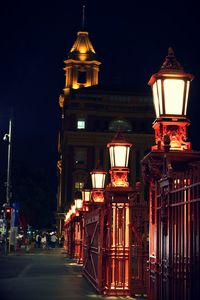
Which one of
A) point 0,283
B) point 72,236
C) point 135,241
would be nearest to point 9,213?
point 72,236

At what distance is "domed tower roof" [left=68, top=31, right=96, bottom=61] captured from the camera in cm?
10069

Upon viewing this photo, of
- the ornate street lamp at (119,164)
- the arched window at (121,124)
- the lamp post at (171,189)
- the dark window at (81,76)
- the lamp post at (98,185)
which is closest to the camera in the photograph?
the lamp post at (171,189)

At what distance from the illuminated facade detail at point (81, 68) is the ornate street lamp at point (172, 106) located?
90.2 m

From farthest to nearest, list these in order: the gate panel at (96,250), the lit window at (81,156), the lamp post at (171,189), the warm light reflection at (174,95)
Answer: the lit window at (81,156) < the gate panel at (96,250) < the warm light reflection at (174,95) < the lamp post at (171,189)

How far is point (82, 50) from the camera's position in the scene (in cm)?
10131

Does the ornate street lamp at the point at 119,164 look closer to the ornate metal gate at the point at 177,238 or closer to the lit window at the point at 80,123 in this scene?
the ornate metal gate at the point at 177,238

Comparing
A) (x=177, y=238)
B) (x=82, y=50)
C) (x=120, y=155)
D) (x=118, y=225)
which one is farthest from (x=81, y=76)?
(x=177, y=238)

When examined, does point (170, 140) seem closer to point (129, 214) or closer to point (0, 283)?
point (129, 214)

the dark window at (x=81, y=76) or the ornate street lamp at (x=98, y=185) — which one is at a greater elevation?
the dark window at (x=81, y=76)

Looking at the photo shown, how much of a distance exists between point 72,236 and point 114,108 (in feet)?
155

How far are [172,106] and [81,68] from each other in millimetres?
91776

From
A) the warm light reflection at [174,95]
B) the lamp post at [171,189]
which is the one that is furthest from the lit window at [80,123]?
the warm light reflection at [174,95]

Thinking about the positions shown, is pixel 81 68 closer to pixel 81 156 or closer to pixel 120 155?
pixel 81 156

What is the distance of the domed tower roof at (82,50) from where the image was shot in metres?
101
